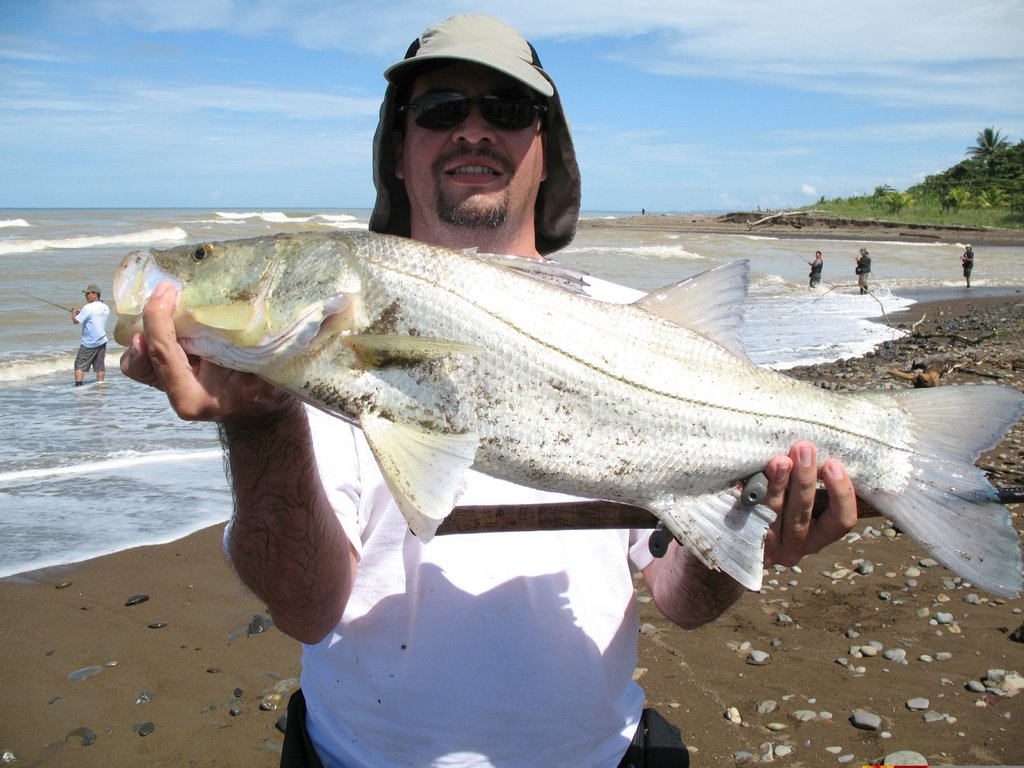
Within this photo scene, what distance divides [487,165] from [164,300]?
148cm

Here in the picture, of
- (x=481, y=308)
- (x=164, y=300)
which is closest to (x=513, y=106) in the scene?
(x=481, y=308)

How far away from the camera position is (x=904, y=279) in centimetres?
3253

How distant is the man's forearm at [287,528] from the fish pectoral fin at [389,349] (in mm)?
330

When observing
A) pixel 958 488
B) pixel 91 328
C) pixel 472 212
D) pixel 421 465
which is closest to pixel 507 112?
pixel 472 212

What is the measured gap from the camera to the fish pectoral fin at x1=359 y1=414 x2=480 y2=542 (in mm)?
1981

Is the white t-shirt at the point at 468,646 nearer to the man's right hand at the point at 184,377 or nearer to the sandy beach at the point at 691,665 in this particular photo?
the man's right hand at the point at 184,377

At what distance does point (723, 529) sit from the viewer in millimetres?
2371

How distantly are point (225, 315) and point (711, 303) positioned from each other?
1.46 metres

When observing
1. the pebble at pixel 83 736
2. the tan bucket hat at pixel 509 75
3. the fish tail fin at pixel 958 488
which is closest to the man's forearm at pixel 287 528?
the tan bucket hat at pixel 509 75

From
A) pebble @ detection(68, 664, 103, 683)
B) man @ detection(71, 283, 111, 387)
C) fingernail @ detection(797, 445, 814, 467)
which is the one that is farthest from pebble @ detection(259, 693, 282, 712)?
man @ detection(71, 283, 111, 387)

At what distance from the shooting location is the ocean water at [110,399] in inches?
287

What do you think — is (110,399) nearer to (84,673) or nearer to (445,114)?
(84,673)

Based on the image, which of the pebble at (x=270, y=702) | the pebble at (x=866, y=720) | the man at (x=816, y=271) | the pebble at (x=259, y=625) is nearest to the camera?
the pebble at (x=866, y=720)

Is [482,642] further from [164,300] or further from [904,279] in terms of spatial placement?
[904,279]
